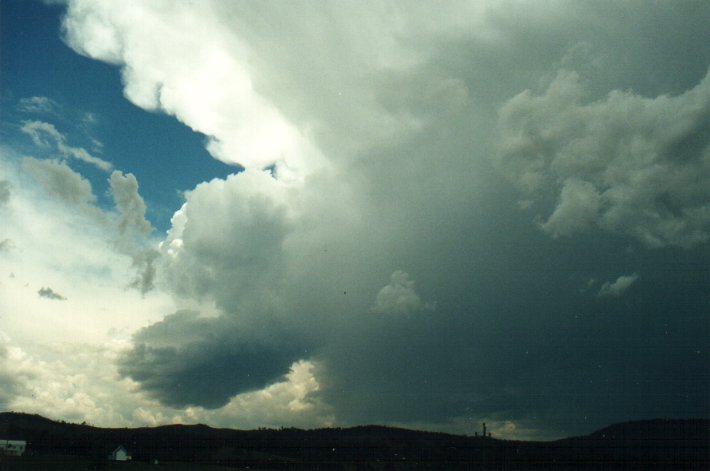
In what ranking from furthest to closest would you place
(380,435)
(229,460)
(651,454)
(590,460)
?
(380,435) < (229,460) < (651,454) < (590,460)

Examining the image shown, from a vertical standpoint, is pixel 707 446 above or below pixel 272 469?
above

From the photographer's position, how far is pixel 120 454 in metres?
132

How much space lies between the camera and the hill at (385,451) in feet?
407

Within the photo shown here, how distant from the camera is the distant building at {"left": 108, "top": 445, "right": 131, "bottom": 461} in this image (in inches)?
5103

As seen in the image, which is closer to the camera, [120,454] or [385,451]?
[120,454]

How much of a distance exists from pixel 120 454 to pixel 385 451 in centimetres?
9031

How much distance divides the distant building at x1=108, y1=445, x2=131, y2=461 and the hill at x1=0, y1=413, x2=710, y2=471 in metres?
1.55

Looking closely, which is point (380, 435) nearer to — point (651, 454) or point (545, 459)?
point (545, 459)

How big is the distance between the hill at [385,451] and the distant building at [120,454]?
1551 mm

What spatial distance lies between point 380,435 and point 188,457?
7838 centimetres

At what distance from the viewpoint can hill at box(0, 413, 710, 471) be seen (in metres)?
124

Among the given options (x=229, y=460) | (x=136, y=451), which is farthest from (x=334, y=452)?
(x=136, y=451)

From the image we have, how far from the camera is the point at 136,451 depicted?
140875 millimetres

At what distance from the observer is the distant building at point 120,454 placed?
12962 cm
